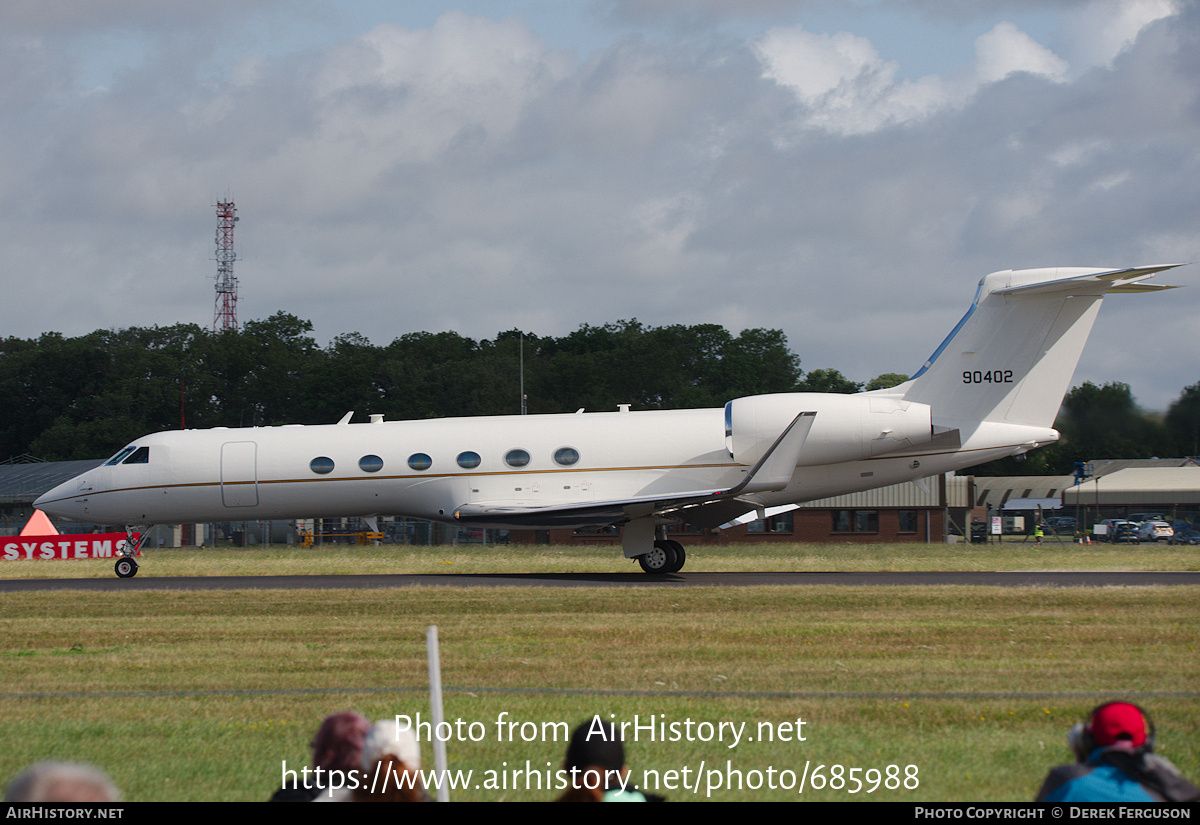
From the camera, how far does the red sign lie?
33875 millimetres

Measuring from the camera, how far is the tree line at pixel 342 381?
75062 mm

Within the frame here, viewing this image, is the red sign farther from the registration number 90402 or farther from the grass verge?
the registration number 90402

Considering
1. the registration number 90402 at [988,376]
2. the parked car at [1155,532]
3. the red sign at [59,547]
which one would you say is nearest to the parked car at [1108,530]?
the parked car at [1155,532]

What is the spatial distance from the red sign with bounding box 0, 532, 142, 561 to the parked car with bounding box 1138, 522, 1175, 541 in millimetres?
43815

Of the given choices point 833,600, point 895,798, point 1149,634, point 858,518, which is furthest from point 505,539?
point 895,798

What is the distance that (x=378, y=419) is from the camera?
2416 cm

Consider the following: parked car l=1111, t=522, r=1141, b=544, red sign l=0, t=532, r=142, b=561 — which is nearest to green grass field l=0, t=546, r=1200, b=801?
red sign l=0, t=532, r=142, b=561

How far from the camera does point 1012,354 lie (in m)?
22.0

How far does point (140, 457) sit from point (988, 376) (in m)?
17.6

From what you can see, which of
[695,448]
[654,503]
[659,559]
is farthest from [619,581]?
[695,448]

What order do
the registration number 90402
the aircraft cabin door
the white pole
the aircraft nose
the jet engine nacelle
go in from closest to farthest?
1. the white pole
2. the jet engine nacelle
3. the registration number 90402
4. the aircraft cabin door
5. the aircraft nose

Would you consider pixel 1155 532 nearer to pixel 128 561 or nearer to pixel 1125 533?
pixel 1125 533

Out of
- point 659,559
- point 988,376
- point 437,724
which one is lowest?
point 659,559

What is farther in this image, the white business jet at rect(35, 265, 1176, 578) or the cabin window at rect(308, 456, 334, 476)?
the cabin window at rect(308, 456, 334, 476)
